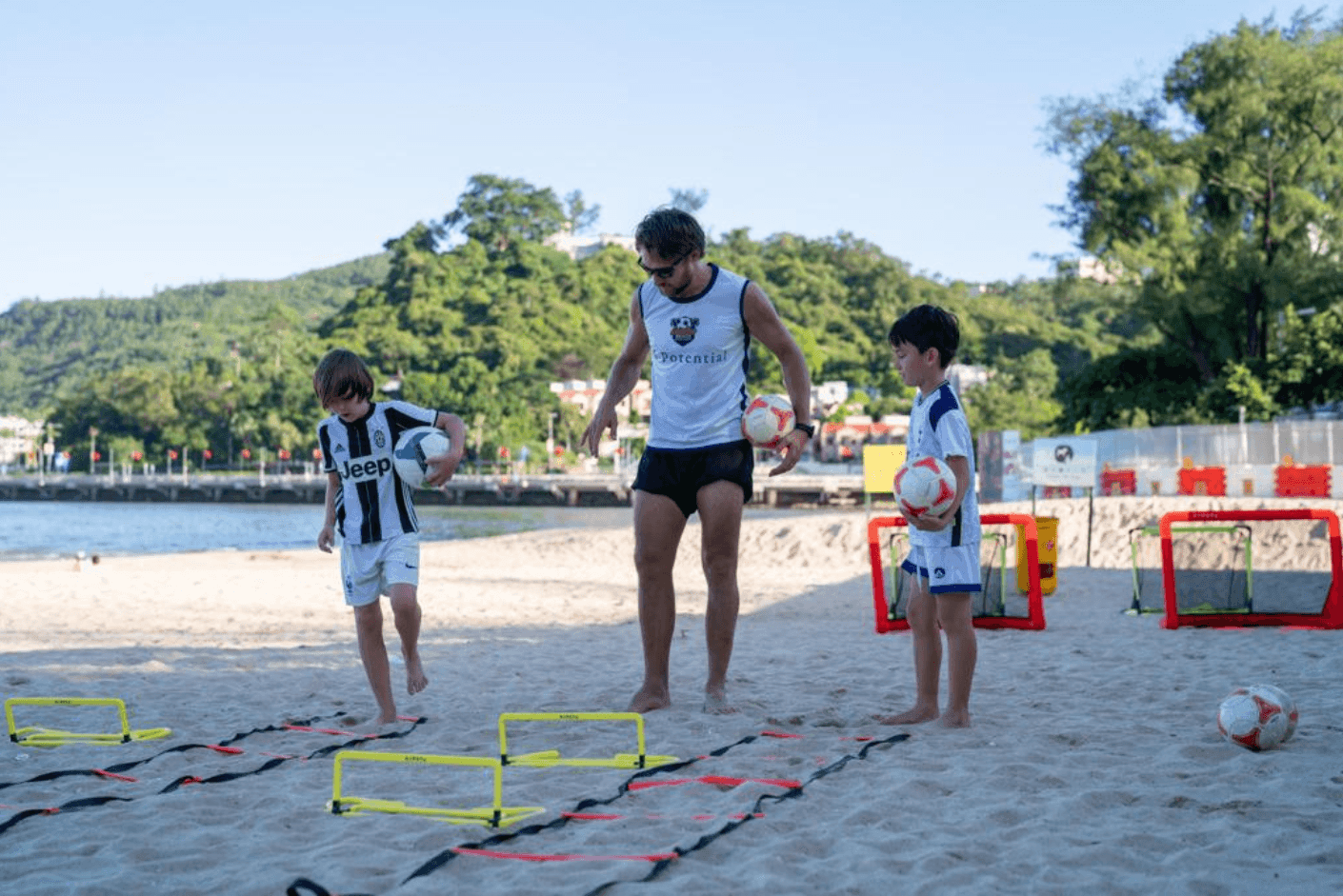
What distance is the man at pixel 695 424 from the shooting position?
5.41 metres

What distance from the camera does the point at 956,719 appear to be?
512 cm

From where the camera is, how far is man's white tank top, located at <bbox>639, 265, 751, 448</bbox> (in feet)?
17.8

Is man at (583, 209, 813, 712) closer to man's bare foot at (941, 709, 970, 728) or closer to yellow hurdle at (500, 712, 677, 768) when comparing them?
man's bare foot at (941, 709, 970, 728)

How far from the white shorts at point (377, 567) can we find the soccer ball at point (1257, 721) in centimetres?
300

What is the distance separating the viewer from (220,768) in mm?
4551

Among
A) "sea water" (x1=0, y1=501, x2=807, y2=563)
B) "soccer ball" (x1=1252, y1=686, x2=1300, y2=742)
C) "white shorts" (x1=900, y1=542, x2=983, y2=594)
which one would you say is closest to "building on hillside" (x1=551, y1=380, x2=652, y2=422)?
"sea water" (x1=0, y1=501, x2=807, y2=563)

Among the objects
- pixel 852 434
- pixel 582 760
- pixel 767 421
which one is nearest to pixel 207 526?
pixel 852 434

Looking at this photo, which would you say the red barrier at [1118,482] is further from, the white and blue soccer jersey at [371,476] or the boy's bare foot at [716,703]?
the white and blue soccer jersey at [371,476]

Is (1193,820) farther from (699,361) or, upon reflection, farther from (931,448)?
(699,361)

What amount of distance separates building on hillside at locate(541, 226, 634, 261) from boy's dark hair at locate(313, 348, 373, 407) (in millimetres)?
158124

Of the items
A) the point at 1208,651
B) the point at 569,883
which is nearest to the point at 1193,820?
the point at 569,883

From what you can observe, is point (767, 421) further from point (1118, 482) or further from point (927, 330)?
point (1118, 482)

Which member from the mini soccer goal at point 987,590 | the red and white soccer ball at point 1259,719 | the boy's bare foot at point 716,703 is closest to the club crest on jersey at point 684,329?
the boy's bare foot at point 716,703

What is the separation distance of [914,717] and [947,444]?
106 cm
